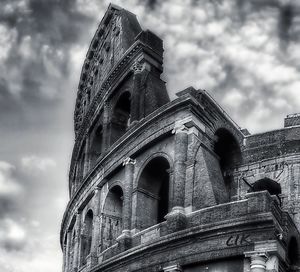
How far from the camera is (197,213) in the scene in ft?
64.3

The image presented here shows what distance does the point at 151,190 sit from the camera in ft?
75.4

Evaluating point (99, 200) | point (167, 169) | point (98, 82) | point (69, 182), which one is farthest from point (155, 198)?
point (69, 182)

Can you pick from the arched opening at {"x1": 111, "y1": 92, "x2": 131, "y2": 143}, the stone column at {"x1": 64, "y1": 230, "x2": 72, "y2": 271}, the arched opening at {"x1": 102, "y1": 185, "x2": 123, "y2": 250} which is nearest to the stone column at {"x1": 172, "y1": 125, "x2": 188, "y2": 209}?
the arched opening at {"x1": 102, "y1": 185, "x2": 123, "y2": 250}

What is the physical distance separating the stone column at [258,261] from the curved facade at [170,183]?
3 centimetres

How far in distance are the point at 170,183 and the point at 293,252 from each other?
174 inches

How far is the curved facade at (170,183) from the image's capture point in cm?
1855

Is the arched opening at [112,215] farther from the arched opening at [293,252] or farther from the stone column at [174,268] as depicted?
the arched opening at [293,252]

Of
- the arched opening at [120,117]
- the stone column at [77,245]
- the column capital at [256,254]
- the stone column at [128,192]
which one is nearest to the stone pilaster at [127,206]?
the stone column at [128,192]

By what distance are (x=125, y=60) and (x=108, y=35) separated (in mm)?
4944

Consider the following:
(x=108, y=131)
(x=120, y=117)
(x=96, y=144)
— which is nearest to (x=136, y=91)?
(x=120, y=117)

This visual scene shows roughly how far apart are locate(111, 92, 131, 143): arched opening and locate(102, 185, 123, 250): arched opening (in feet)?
10.2

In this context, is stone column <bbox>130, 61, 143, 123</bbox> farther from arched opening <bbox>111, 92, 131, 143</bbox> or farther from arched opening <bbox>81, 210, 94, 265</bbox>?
arched opening <bbox>81, 210, 94, 265</bbox>

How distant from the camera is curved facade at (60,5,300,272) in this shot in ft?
60.8

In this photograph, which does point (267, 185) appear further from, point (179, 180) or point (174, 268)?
point (174, 268)
